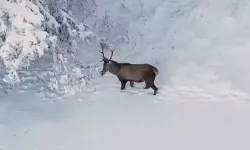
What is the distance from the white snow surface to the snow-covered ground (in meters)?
0.01

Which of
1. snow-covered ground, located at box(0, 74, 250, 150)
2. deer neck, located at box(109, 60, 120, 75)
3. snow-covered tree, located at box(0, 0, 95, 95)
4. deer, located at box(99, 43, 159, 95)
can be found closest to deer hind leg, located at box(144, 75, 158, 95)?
deer, located at box(99, 43, 159, 95)

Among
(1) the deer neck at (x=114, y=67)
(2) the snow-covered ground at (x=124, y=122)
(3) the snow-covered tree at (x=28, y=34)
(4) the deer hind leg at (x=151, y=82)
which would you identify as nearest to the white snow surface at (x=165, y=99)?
(2) the snow-covered ground at (x=124, y=122)

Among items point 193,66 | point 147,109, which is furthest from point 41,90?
point 193,66

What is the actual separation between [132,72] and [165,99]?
0.88 meters

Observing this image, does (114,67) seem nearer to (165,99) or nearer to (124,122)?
(165,99)

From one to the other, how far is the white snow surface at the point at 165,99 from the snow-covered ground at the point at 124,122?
0.01 meters

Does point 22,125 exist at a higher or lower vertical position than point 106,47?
lower

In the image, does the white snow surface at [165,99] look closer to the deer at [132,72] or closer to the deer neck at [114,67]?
the deer at [132,72]

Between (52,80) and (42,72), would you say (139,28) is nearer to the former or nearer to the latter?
(42,72)

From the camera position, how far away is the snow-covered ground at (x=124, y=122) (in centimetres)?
773

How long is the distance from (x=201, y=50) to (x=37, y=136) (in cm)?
414

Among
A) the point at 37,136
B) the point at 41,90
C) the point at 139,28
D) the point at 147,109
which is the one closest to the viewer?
the point at 37,136

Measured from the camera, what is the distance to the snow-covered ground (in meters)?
7.73

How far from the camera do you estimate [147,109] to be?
8.85 metres
